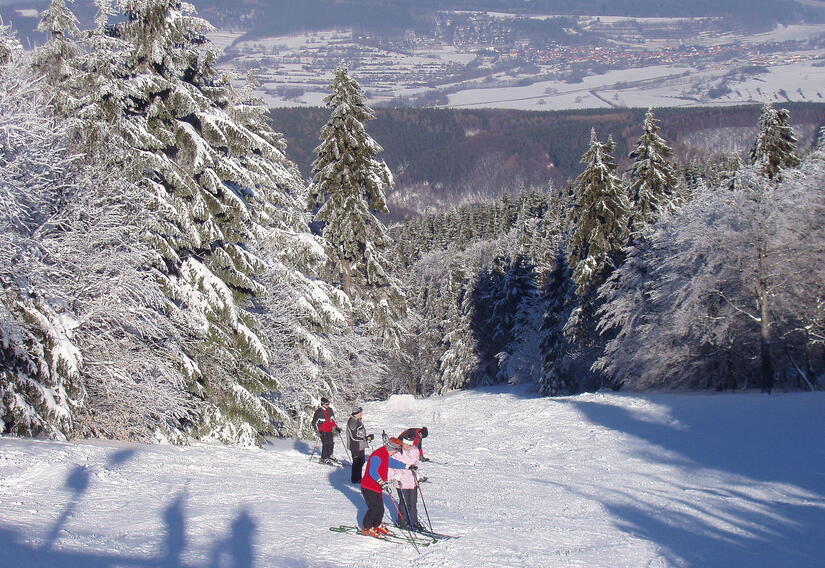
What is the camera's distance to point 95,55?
52.3ft

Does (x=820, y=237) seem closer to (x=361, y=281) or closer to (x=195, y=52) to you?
(x=361, y=281)

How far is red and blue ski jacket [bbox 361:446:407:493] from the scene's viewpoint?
33.5ft

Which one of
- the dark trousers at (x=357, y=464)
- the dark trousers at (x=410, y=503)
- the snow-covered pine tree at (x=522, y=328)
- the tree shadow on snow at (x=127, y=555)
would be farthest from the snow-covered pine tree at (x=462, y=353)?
the tree shadow on snow at (x=127, y=555)

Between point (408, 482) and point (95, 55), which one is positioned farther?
point (95, 55)

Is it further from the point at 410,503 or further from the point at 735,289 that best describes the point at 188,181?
the point at 735,289

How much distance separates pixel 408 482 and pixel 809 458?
10.9 metres

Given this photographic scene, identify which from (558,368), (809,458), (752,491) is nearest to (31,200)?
(752,491)

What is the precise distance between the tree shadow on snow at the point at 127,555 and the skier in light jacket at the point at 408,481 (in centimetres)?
203

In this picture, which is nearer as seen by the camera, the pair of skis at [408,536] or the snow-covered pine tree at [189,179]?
the pair of skis at [408,536]

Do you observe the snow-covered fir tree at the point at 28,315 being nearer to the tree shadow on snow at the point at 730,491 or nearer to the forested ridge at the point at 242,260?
the forested ridge at the point at 242,260

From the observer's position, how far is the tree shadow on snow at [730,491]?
34.3 feet

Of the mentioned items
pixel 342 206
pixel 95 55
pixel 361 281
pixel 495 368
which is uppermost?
pixel 95 55


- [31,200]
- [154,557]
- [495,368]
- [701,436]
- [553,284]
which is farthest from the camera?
[495,368]

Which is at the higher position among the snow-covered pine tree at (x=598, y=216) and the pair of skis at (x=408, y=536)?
the snow-covered pine tree at (x=598, y=216)
